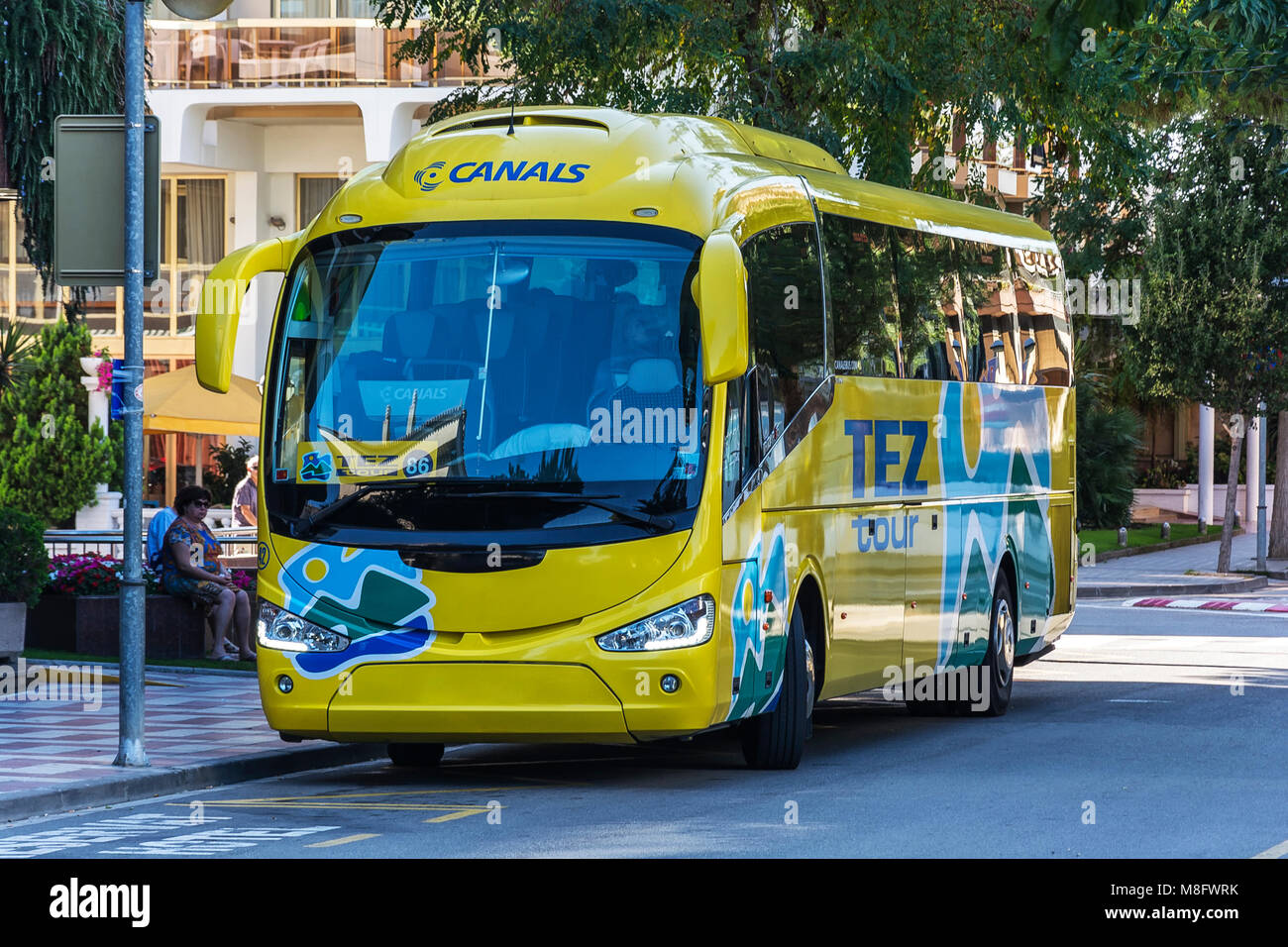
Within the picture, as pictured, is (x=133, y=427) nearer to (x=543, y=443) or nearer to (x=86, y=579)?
(x=543, y=443)

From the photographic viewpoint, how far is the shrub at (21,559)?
16609 mm

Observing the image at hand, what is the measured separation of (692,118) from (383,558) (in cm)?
354

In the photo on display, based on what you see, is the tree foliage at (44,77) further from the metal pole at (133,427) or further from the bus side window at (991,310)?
the bus side window at (991,310)

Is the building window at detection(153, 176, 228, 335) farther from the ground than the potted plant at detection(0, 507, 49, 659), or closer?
farther from the ground

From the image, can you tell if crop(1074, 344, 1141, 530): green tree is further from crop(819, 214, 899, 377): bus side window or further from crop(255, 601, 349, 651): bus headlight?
crop(255, 601, 349, 651): bus headlight

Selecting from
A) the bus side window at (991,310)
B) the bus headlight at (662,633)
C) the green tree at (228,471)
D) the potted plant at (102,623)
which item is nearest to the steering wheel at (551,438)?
the bus headlight at (662,633)

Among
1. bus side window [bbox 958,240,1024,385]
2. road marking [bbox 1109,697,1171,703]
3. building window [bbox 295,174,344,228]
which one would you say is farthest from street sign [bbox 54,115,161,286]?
building window [bbox 295,174,344,228]

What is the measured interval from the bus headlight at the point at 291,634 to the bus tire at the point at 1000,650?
6.42 metres

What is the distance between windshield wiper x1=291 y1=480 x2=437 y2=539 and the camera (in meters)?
11.4

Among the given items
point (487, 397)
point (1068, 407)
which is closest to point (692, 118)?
point (487, 397)

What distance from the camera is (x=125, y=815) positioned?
35.7 ft

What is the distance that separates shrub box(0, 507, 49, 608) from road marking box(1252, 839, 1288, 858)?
10.6 m

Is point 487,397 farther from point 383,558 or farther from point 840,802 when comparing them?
point 840,802

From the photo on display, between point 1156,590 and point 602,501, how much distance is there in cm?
2208
